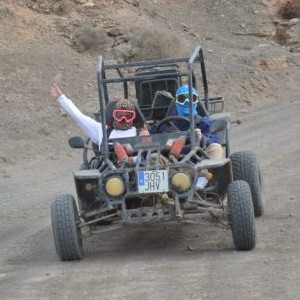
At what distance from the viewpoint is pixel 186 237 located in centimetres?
886

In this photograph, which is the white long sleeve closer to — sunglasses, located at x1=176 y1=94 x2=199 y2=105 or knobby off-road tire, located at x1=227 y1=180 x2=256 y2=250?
sunglasses, located at x1=176 y1=94 x2=199 y2=105

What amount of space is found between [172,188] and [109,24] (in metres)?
19.0

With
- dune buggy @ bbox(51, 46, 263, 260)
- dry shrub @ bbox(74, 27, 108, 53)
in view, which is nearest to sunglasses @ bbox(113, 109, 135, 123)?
dune buggy @ bbox(51, 46, 263, 260)

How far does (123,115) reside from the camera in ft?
28.6

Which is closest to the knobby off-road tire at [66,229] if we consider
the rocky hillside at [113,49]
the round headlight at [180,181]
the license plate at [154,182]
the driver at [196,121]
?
the license plate at [154,182]

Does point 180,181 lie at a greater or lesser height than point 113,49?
lesser

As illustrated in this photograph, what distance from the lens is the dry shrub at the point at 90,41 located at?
24.5m

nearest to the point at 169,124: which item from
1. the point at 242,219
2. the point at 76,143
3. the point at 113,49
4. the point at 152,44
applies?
the point at 76,143

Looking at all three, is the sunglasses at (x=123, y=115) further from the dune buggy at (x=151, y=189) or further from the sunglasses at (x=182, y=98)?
the sunglasses at (x=182, y=98)

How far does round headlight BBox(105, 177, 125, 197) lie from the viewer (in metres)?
7.75

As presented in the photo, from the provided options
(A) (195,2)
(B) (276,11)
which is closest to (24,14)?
(A) (195,2)

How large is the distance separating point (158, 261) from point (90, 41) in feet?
56.8

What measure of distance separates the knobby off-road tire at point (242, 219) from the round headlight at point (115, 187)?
1003 millimetres

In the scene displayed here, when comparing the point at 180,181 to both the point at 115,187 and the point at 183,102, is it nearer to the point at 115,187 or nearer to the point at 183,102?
the point at 115,187
